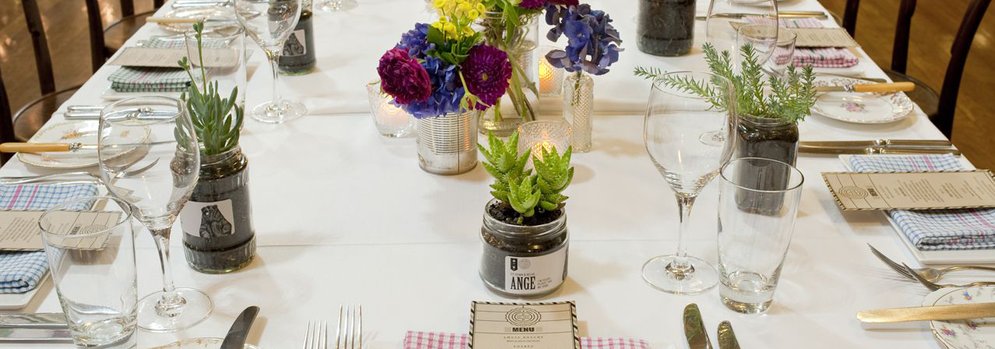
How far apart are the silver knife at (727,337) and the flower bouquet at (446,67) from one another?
48 cm

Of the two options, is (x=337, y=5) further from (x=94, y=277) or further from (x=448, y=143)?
(x=94, y=277)

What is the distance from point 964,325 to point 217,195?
868 millimetres

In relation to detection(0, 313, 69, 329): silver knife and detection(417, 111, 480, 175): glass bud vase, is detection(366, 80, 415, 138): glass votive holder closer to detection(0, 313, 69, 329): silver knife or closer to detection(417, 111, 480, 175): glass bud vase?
detection(417, 111, 480, 175): glass bud vase

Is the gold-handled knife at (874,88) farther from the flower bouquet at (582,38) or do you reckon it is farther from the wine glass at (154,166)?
the wine glass at (154,166)

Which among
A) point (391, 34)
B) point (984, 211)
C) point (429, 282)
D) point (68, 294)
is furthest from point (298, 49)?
point (984, 211)

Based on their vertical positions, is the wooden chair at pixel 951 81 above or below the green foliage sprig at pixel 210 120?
below

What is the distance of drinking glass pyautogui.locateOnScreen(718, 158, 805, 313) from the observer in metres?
1.12

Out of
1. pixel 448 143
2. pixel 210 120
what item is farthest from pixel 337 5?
pixel 210 120

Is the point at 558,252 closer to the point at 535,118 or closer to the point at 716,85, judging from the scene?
the point at 716,85

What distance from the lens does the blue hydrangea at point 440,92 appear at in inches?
56.3

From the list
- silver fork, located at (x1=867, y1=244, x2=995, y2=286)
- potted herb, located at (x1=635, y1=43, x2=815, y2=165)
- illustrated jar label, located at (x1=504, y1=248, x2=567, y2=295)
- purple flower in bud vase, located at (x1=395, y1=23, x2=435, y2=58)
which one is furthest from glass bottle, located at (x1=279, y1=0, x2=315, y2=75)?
silver fork, located at (x1=867, y1=244, x2=995, y2=286)

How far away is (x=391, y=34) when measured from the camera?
7.31 feet

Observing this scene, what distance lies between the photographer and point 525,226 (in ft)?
3.84

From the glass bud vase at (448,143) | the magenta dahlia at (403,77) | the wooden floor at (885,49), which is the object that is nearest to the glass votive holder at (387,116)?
the glass bud vase at (448,143)
